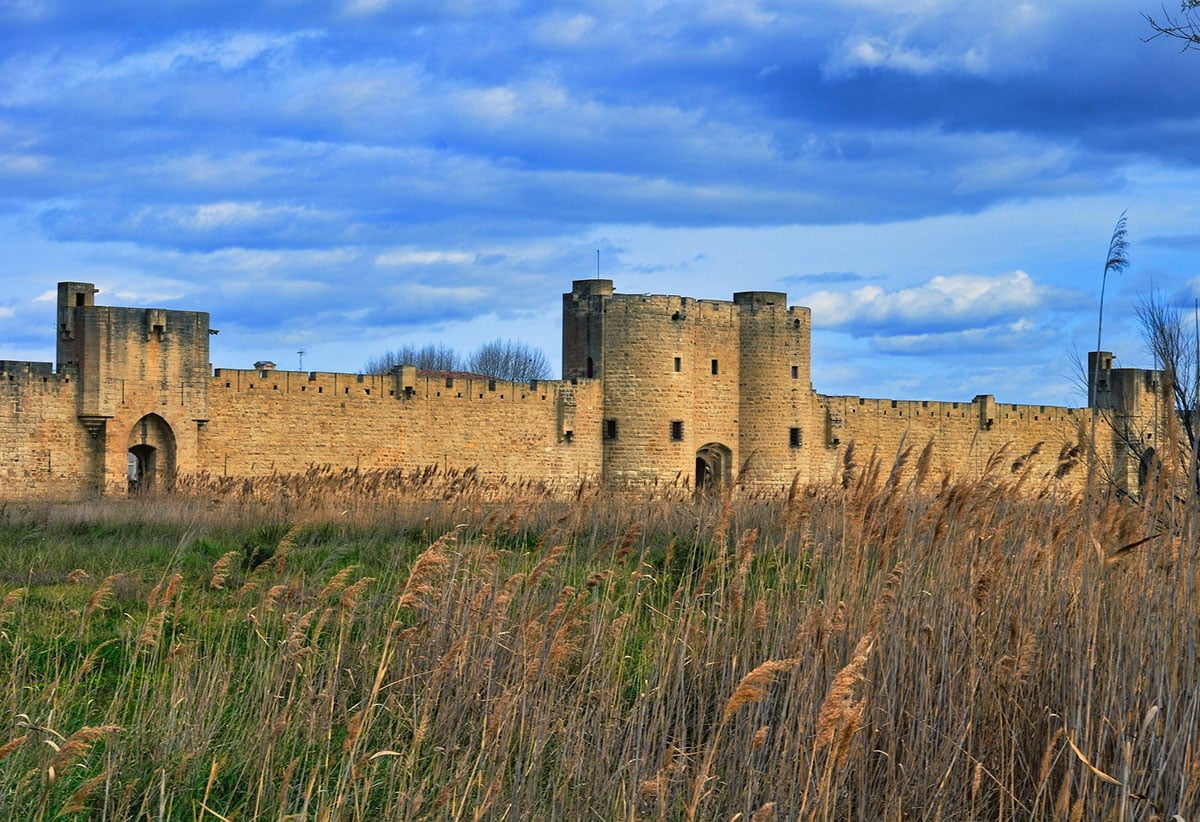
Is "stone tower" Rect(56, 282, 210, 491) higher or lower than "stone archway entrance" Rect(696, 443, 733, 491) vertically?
Result: higher

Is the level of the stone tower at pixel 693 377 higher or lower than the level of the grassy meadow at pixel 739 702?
higher

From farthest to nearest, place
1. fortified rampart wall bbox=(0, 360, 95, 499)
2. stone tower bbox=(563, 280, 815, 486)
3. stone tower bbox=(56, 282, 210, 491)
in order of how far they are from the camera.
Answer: stone tower bbox=(563, 280, 815, 486) < stone tower bbox=(56, 282, 210, 491) < fortified rampart wall bbox=(0, 360, 95, 499)

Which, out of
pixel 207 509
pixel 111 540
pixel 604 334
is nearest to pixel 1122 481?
pixel 111 540

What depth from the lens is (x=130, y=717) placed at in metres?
5.19

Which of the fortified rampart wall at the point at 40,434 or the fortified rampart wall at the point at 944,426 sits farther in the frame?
the fortified rampart wall at the point at 944,426

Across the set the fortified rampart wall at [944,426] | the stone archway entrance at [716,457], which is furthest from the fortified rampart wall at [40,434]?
the fortified rampart wall at [944,426]

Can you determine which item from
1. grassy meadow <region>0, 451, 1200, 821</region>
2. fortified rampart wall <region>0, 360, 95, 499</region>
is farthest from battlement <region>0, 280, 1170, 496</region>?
grassy meadow <region>0, 451, 1200, 821</region>

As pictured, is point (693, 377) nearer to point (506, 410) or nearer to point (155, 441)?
point (506, 410)

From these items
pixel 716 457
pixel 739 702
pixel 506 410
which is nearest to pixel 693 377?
pixel 716 457

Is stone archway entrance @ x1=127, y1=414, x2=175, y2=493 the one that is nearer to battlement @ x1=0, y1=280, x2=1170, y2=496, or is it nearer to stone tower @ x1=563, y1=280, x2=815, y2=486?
battlement @ x1=0, y1=280, x2=1170, y2=496

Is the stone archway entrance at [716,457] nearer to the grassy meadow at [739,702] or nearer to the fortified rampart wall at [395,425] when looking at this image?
the fortified rampart wall at [395,425]

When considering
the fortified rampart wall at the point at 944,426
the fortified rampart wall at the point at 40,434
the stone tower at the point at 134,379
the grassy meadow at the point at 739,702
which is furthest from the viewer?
the fortified rampart wall at the point at 944,426

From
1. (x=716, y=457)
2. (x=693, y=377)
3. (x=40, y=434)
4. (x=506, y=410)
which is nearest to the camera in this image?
(x=40, y=434)

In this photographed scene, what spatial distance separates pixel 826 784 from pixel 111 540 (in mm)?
8336
